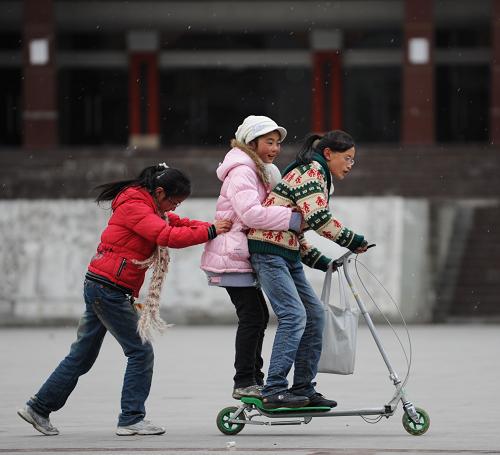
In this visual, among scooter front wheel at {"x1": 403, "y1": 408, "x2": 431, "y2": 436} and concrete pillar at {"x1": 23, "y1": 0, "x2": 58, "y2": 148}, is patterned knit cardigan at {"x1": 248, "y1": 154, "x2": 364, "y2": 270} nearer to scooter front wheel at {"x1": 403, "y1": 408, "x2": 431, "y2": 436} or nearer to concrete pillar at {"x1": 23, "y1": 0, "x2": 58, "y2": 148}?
scooter front wheel at {"x1": 403, "y1": 408, "x2": 431, "y2": 436}

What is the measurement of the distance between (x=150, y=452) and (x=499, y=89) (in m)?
25.8

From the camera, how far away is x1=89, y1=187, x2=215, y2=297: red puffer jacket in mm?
8188

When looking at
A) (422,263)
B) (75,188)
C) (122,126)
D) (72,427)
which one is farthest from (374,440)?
(122,126)

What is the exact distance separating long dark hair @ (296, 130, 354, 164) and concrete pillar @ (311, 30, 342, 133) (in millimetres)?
27291

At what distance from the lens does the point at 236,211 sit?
818 cm

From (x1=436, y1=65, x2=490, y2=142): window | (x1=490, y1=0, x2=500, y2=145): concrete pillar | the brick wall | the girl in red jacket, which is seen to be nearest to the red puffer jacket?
the girl in red jacket

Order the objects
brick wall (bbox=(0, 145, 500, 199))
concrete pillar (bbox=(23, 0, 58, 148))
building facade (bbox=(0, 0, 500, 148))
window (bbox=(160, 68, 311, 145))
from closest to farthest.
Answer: brick wall (bbox=(0, 145, 500, 199)) → concrete pillar (bbox=(23, 0, 58, 148)) → building facade (bbox=(0, 0, 500, 148)) → window (bbox=(160, 68, 311, 145))

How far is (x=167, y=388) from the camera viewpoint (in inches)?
431

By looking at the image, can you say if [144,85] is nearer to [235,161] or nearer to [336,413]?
[235,161]

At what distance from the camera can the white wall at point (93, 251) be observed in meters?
17.4

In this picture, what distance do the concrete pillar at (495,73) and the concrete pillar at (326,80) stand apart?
4.70m

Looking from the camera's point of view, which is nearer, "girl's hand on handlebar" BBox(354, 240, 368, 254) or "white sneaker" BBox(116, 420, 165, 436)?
"girl's hand on handlebar" BBox(354, 240, 368, 254)

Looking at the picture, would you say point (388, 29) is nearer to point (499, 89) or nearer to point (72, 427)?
point (499, 89)

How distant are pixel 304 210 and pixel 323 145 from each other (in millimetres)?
434
